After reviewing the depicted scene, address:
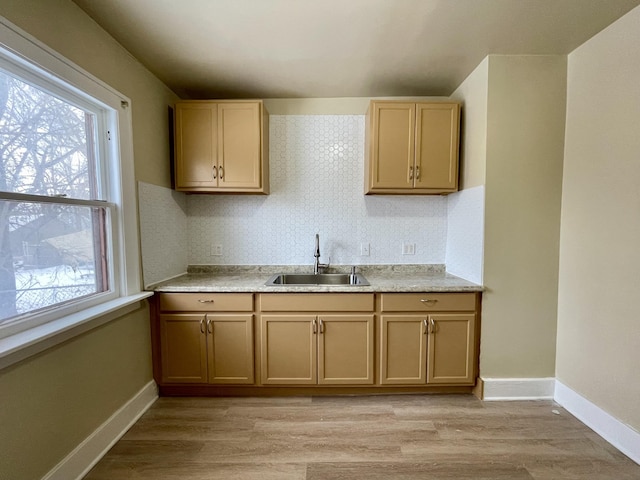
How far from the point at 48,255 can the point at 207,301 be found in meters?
0.93

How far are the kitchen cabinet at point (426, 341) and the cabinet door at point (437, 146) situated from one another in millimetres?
964

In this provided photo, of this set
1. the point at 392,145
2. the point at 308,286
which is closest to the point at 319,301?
the point at 308,286

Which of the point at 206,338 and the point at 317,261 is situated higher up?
the point at 317,261

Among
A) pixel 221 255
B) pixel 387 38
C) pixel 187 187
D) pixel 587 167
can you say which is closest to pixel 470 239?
pixel 587 167

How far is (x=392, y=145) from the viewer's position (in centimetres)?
220

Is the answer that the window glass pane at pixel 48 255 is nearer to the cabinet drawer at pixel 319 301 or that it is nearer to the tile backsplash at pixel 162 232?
the tile backsplash at pixel 162 232

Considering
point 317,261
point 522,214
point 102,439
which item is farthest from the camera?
point 317,261

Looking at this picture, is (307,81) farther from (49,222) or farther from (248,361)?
(248,361)

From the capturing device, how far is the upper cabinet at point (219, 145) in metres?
2.20

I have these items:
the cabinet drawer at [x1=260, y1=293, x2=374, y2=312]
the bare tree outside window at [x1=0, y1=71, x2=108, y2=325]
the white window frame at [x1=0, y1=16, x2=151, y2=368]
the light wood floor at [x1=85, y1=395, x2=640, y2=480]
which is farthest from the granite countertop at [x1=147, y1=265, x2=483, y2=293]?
the light wood floor at [x1=85, y1=395, x2=640, y2=480]

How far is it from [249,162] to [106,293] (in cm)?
137

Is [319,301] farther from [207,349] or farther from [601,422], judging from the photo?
[601,422]

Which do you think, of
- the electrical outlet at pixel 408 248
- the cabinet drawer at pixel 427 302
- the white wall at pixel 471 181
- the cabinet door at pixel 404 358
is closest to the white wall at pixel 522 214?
the white wall at pixel 471 181

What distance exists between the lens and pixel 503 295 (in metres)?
1.99
